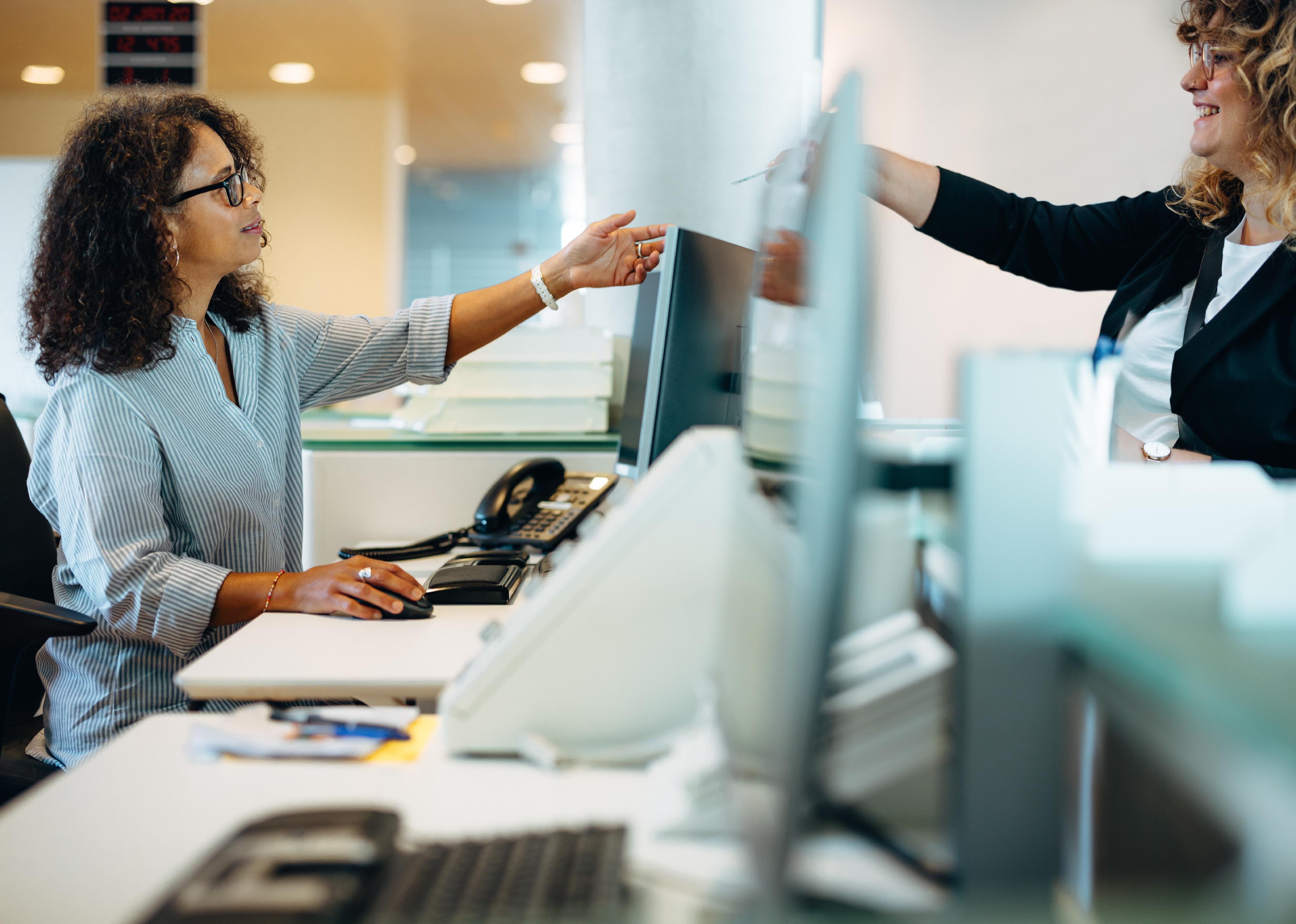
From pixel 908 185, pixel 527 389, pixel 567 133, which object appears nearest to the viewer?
pixel 908 185

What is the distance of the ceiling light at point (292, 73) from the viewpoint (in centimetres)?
571

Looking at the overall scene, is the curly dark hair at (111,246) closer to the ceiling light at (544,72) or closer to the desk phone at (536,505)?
the desk phone at (536,505)

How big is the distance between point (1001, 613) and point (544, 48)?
553 centimetres

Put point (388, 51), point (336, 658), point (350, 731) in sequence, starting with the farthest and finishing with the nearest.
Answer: point (388, 51) → point (336, 658) → point (350, 731)

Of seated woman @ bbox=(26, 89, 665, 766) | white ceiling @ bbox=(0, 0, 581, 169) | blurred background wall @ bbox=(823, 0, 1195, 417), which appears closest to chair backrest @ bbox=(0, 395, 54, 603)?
seated woman @ bbox=(26, 89, 665, 766)

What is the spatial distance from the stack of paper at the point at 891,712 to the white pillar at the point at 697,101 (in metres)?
2.15

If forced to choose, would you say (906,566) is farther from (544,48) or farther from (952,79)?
(544,48)

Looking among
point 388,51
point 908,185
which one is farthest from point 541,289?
point 388,51

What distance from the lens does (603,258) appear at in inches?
68.7

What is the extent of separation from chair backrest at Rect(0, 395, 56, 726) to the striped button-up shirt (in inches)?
3.9

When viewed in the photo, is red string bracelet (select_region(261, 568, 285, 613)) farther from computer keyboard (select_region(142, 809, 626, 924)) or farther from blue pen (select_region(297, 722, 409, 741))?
computer keyboard (select_region(142, 809, 626, 924))

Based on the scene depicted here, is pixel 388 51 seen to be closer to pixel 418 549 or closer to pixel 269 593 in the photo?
pixel 418 549

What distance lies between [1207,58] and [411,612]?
5.01 feet

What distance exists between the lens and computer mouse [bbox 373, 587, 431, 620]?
123 centimetres
